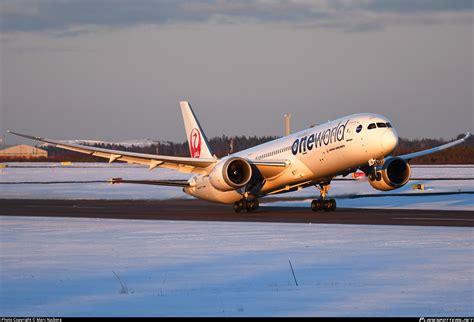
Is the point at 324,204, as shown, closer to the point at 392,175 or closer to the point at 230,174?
the point at 392,175

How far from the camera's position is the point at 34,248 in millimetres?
21000

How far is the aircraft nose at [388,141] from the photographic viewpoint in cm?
3319

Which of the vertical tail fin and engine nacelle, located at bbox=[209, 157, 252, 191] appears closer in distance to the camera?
A: engine nacelle, located at bbox=[209, 157, 252, 191]

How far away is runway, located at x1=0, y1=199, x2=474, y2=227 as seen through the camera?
100 ft

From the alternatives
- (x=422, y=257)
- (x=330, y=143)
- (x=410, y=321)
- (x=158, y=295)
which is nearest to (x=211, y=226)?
(x=330, y=143)

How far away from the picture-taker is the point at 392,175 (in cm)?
3788

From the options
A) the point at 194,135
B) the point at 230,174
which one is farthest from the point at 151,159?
the point at 194,135

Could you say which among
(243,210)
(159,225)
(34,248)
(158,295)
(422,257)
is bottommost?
(158,295)

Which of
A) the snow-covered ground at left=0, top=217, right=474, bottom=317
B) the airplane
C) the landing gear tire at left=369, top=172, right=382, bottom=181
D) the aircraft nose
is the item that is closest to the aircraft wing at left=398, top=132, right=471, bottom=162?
the airplane

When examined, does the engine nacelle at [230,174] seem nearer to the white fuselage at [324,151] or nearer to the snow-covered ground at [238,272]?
the white fuselage at [324,151]

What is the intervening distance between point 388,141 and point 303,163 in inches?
181

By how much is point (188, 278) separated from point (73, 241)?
319 inches

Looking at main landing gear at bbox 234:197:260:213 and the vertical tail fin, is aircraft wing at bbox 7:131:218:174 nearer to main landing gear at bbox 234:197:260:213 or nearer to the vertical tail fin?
main landing gear at bbox 234:197:260:213

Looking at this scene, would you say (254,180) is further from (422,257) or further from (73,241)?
(422,257)
